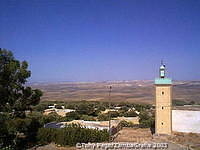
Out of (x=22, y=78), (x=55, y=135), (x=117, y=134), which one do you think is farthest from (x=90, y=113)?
(x=22, y=78)

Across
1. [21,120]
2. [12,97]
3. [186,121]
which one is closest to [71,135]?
[21,120]

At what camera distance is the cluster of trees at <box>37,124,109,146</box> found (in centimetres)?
1989

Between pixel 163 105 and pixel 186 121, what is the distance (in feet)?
8.64

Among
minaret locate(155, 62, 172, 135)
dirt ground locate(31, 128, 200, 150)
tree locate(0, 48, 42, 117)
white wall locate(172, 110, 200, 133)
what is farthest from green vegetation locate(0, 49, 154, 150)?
white wall locate(172, 110, 200, 133)

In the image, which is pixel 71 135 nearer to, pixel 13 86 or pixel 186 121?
pixel 13 86

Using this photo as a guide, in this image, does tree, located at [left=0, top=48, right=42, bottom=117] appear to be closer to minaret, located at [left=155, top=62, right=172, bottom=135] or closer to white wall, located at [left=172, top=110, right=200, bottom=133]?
minaret, located at [left=155, top=62, right=172, bottom=135]

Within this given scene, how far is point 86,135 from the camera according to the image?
20.2 m

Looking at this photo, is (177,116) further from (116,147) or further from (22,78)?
(22,78)

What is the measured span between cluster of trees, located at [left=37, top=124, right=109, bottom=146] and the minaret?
450cm

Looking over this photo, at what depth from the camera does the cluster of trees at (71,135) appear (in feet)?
65.3

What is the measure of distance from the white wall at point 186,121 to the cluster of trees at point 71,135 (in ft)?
20.0

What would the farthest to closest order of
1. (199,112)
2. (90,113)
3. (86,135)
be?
(90,113)
(199,112)
(86,135)

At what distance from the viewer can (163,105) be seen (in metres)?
21.4

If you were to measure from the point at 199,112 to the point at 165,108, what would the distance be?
9.62ft
